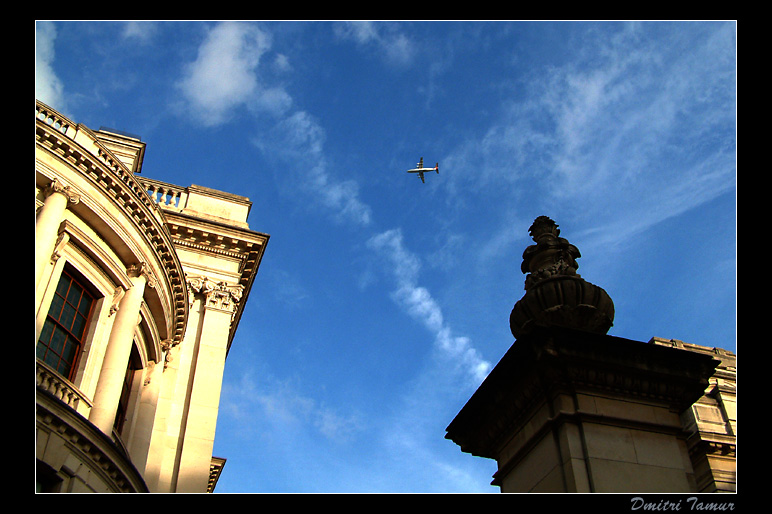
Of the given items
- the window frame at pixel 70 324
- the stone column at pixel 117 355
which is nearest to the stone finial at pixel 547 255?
the window frame at pixel 70 324

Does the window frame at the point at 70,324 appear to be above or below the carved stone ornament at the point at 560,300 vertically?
above

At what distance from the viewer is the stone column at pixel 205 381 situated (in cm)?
2239

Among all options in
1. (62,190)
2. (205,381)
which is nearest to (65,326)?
(62,190)

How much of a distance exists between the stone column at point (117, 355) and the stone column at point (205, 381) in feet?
12.9

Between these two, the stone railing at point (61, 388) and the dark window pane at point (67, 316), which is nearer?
the stone railing at point (61, 388)

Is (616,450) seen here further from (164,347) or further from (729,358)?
(164,347)

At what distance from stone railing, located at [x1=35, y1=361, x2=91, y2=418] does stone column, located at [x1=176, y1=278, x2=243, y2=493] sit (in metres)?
4.80

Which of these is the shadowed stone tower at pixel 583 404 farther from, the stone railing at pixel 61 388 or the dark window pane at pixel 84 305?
the dark window pane at pixel 84 305

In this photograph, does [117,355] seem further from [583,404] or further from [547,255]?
[583,404]

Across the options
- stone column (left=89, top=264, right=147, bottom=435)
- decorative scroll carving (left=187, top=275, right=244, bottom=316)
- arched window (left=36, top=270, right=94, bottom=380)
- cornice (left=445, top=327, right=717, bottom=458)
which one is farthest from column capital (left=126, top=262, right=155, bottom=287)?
cornice (left=445, top=327, right=717, bottom=458)

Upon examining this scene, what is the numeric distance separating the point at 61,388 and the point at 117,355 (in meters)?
2.47

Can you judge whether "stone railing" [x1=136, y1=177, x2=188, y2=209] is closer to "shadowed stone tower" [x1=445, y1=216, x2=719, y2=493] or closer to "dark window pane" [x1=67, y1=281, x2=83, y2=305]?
"dark window pane" [x1=67, y1=281, x2=83, y2=305]
